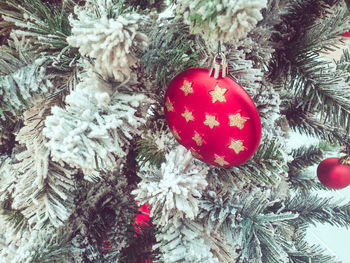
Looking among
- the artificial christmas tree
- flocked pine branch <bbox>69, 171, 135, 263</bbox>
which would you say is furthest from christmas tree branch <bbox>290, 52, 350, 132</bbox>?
flocked pine branch <bbox>69, 171, 135, 263</bbox>

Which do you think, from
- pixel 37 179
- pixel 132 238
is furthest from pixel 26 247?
pixel 132 238

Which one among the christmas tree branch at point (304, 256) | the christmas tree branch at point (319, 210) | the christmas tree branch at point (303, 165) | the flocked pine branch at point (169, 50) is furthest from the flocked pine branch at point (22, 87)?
the christmas tree branch at point (303, 165)

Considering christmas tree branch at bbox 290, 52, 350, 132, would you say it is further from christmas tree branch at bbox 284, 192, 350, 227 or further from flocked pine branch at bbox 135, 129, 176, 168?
christmas tree branch at bbox 284, 192, 350, 227

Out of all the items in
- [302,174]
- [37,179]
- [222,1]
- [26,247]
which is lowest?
[302,174]

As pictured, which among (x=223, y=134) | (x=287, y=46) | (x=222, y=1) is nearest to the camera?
(x=222, y=1)

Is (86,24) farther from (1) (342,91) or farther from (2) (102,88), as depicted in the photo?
(1) (342,91)

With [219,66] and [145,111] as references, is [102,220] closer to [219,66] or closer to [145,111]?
[145,111]
